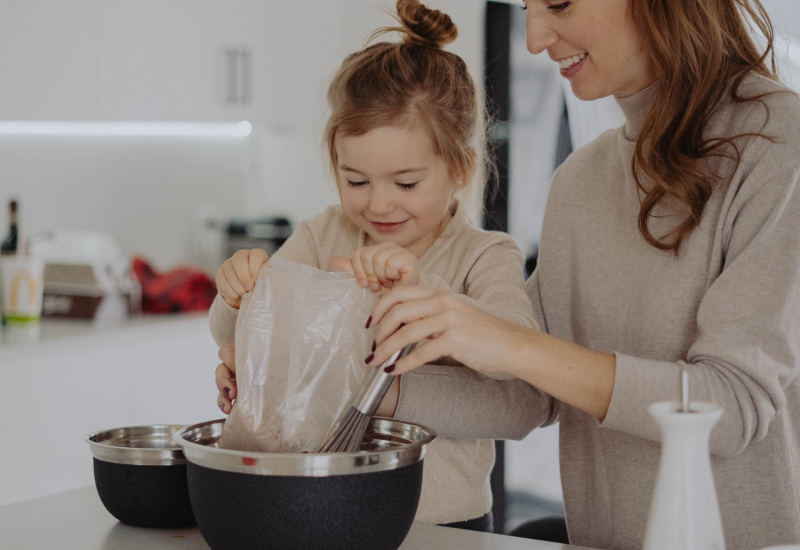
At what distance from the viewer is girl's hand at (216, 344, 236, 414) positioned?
1211 mm

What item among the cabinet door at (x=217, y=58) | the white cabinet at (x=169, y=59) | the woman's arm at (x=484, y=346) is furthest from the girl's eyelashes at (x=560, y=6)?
the cabinet door at (x=217, y=58)

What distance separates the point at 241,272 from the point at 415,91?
0.46m

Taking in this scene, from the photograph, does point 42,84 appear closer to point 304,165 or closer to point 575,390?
point 304,165

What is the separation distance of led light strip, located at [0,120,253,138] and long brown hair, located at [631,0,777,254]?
204 centimetres

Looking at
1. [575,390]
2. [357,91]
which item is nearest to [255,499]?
[575,390]

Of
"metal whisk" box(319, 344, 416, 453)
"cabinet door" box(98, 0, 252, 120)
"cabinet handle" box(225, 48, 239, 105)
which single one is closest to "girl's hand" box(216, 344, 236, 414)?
"metal whisk" box(319, 344, 416, 453)

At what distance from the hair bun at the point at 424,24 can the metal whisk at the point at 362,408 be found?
65 cm

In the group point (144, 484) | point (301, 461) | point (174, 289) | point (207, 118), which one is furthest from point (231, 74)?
point (301, 461)

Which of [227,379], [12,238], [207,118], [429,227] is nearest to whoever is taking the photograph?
[227,379]

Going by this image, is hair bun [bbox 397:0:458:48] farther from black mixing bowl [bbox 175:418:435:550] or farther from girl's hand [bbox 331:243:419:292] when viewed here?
black mixing bowl [bbox 175:418:435:550]

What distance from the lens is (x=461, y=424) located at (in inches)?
51.3

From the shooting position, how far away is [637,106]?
1.35 metres

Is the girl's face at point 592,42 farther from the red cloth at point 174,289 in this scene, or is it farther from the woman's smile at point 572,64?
the red cloth at point 174,289

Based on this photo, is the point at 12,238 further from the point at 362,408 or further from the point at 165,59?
the point at 362,408
